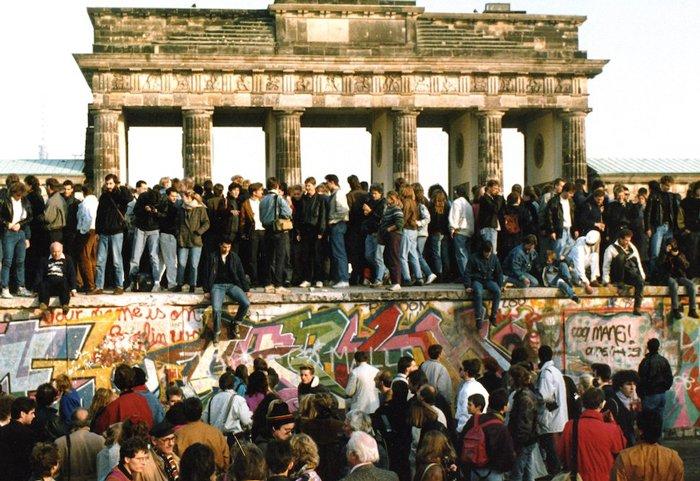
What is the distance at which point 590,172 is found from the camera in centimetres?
5366

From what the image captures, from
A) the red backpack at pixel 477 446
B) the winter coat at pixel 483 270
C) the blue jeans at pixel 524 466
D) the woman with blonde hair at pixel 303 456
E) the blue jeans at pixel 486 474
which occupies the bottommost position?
the blue jeans at pixel 524 466

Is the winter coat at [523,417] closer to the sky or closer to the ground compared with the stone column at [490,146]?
closer to the ground

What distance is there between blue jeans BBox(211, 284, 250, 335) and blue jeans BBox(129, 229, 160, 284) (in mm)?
1751

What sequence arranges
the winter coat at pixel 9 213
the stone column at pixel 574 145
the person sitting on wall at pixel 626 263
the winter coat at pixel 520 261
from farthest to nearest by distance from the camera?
the stone column at pixel 574 145
the winter coat at pixel 520 261
the person sitting on wall at pixel 626 263
the winter coat at pixel 9 213

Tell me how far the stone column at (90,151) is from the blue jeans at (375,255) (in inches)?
1180

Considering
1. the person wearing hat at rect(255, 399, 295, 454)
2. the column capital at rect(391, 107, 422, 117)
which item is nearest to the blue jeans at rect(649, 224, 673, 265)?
the person wearing hat at rect(255, 399, 295, 454)

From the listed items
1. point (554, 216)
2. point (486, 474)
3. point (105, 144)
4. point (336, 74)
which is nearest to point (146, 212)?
point (554, 216)

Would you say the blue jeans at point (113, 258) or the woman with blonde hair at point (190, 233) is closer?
the blue jeans at point (113, 258)

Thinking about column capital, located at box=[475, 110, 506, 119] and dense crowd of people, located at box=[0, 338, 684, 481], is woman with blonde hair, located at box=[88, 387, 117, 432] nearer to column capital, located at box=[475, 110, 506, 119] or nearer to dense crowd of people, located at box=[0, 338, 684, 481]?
→ dense crowd of people, located at box=[0, 338, 684, 481]

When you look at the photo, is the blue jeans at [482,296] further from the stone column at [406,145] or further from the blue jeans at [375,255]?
the stone column at [406,145]

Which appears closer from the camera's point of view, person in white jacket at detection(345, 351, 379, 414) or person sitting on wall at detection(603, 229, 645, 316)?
person in white jacket at detection(345, 351, 379, 414)

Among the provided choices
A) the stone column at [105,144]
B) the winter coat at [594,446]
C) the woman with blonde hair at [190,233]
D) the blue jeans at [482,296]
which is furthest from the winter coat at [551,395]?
the stone column at [105,144]

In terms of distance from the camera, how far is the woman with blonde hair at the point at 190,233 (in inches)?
800

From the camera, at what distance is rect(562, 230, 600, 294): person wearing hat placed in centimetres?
2127
